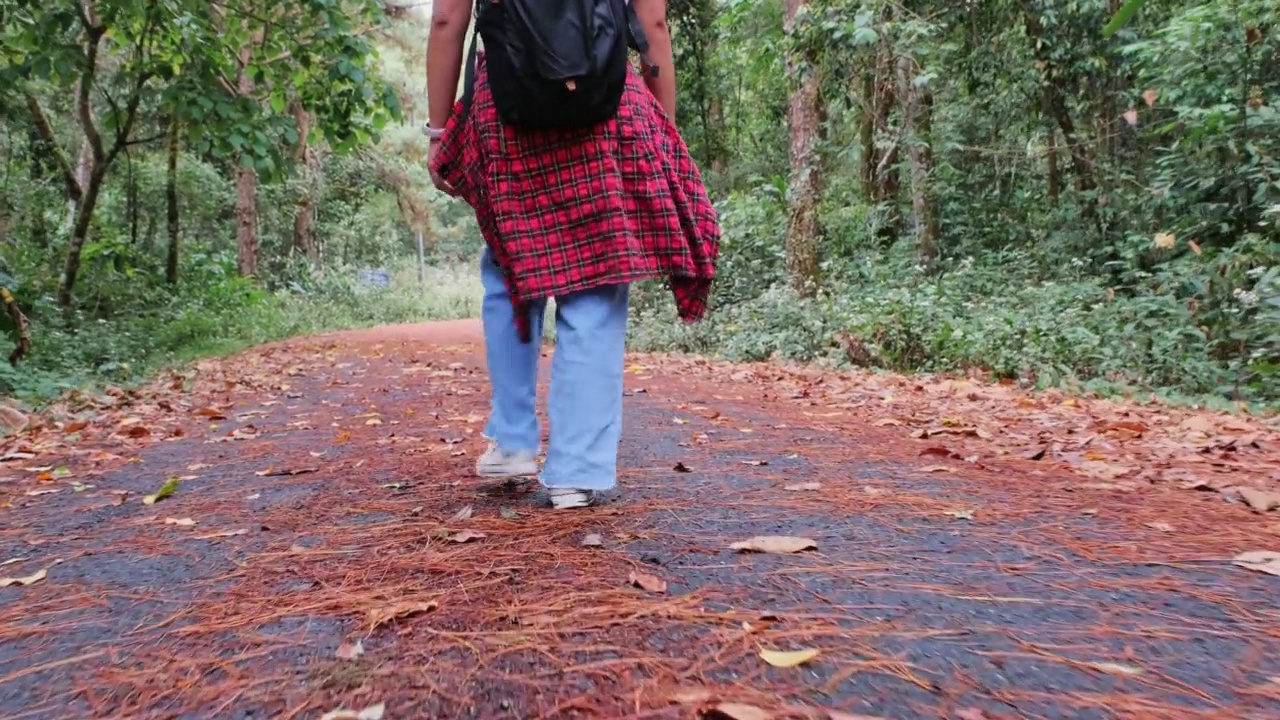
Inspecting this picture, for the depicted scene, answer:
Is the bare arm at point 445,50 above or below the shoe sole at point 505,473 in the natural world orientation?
above

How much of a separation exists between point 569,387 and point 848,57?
25.9 ft

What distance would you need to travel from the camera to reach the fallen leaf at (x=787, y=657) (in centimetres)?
125

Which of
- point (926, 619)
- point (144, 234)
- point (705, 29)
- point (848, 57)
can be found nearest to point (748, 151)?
point (705, 29)

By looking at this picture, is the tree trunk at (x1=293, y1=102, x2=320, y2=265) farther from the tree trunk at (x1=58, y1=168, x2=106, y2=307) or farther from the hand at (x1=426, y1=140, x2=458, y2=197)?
the hand at (x1=426, y1=140, x2=458, y2=197)

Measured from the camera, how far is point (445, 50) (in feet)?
7.34

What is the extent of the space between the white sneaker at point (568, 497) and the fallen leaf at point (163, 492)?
1359 millimetres

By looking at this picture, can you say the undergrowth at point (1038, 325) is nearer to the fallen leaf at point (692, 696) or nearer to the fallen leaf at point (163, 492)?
the fallen leaf at point (692, 696)

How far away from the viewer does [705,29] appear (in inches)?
511

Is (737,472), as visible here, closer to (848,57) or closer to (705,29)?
(848,57)

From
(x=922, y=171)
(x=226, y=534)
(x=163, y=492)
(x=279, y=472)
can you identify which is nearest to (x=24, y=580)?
(x=226, y=534)

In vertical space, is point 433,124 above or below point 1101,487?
above

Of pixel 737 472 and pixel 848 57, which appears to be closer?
pixel 737 472

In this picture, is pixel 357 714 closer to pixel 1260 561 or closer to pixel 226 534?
pixel 226 534

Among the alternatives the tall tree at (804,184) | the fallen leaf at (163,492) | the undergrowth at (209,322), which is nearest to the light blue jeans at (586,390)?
the fallen leaf at (163,492)
